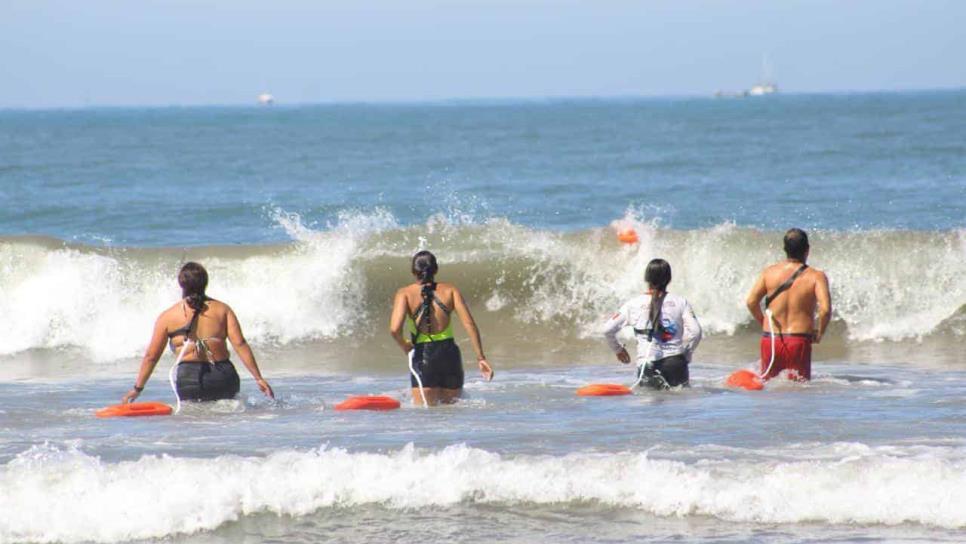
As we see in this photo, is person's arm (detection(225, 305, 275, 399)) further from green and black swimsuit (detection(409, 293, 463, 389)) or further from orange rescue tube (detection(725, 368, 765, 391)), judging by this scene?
orange rescue tube (detection(725, 368, 765, 391))

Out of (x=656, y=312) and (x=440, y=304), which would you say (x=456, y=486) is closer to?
(x=440, y=304)

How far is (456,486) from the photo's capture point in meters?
8.84

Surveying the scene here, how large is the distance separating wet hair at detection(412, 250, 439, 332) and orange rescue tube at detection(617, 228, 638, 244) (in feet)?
30.3

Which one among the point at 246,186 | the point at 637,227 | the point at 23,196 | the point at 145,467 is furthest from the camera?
the point at 246,186

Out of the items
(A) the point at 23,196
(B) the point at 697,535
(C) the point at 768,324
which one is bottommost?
(B) the point at 697,535

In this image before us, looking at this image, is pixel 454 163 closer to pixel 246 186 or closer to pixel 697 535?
pixel 246 186

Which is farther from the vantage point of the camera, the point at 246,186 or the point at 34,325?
the point at 246,186

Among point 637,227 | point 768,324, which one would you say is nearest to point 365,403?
point 768,324

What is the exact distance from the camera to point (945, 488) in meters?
8.39

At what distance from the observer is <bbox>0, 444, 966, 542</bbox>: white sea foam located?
8.40 metres

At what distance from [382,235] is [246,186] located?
1796 cm

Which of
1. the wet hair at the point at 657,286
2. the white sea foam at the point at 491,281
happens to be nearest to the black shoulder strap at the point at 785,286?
the wet hair at the point at 657,286

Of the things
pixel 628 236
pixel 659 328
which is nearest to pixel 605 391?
pixel 659 328

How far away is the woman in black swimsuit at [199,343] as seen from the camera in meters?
10.9
